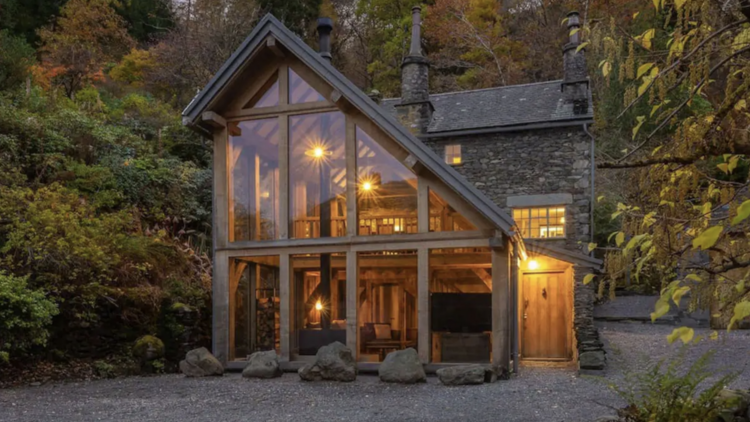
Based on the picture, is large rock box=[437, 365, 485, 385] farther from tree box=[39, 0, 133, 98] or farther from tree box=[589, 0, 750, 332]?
tree box=[39, 0, 133, 98]

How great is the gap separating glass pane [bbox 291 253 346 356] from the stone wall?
6189 millimetres

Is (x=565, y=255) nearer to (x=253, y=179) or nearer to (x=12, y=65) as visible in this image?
(x=253, y=179)

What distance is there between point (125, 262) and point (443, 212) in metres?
6.50

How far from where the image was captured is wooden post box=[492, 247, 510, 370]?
11414mm

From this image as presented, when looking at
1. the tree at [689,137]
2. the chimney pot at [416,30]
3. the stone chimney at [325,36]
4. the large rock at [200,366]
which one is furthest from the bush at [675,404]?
the chimney pot at [416,30]

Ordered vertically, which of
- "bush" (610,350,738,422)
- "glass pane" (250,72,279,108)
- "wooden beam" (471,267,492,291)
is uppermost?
"glass pane" (250,72,279,108)

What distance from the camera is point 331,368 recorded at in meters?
11.0

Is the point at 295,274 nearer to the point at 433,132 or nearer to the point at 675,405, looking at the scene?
the point at 433,132

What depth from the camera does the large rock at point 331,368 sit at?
10968mm

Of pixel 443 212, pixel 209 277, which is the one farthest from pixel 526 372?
pixel 209 277

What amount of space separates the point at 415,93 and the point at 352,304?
25.9ft

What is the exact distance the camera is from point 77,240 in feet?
37.8

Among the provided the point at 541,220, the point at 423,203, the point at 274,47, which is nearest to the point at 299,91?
the point at 274,47

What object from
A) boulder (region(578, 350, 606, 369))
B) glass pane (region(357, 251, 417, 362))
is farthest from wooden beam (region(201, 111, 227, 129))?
boulder (region(578, 350, 606, 369))
